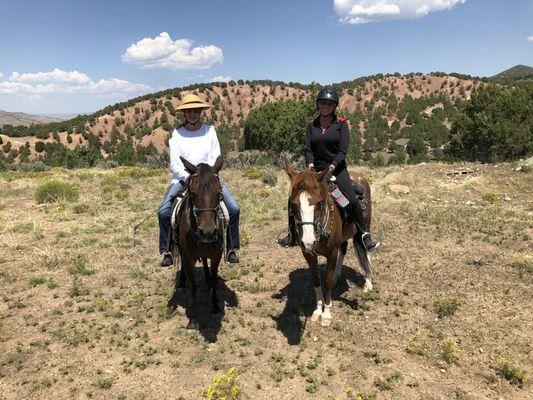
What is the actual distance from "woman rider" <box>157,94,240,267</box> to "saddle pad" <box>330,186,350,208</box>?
1747 mm

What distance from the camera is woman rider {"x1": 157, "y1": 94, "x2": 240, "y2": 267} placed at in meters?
6.14

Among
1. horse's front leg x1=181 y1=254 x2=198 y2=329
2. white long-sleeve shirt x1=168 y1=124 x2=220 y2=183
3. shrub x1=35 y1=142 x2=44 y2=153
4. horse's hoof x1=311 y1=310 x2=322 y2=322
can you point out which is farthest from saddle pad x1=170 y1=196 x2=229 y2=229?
shrub x1=35 y1=142 x2=44 y2=153

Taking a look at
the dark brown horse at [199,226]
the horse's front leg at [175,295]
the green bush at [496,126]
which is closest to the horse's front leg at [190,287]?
the dark brown horse at [199,226]

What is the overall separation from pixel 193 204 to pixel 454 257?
6.77m

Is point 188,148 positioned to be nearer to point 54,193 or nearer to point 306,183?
point 306,183

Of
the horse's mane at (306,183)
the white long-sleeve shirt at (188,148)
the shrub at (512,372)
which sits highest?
the white long-sleeve shirt at (188,148)

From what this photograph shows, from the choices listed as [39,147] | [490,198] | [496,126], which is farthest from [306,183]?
[39,147]

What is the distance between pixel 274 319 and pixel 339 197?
8.20ft

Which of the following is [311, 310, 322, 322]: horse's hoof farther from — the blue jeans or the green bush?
the green bush

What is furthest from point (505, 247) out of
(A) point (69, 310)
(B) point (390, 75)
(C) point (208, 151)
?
(B) point (390, 75)

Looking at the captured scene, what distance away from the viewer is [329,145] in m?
6.13

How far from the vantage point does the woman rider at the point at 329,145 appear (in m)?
5.94

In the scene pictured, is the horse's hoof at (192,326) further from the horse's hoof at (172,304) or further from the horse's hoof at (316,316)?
the horse's hoof at (316,316)

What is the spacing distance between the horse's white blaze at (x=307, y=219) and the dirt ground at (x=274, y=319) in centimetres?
191
